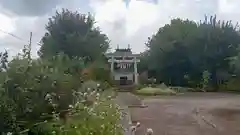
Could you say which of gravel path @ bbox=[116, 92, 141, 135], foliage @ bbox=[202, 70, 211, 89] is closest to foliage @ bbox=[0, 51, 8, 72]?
gravel path @ bbox=[116, 92, 141, 135]

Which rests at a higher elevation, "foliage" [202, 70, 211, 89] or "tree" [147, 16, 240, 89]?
"tree" [147, 16, 240, 89]

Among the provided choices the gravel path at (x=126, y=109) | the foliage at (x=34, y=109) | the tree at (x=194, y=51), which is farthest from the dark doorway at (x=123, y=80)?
the foliage at (x=34, y=109)

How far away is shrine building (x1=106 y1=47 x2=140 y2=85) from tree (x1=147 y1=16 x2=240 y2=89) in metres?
3.35

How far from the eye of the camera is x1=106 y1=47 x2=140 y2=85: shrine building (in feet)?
158

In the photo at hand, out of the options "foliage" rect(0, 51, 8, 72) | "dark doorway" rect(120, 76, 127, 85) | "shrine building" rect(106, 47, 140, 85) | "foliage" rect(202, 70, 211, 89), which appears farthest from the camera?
"shrine building" rect(106, 47, 140, 85)

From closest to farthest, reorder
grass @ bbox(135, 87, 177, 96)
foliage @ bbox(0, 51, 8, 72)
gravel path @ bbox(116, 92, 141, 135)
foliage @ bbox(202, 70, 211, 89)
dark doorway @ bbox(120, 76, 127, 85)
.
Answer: foliage @ bbox(0, 51, 8, 72) → gravel path @ bbox(116, 92, 141, 135) → grass @ bbox(135, 87, 177, 96) → foliage @ bbox(202, 70, 211, 89) → dark doorway @ bbox(120, 76, 127, 85)

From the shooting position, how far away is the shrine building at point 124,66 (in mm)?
48062

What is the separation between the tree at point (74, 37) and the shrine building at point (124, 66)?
14.2 meters

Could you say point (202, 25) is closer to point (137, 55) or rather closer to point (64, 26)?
point (137, 55)

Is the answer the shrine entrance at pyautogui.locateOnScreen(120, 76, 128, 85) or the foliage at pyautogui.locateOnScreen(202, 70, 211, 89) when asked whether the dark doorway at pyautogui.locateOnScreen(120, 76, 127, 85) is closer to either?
the shrine entrance at pyautogui.locateOnScreen(120, 76, 128, 85)

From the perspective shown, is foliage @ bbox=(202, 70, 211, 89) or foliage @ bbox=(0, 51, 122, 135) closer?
foliage @ bbox=(0, 51, 122, 135)

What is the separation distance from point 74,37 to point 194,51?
18.1 meters

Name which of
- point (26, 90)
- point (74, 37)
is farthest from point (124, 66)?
point (26, 90)

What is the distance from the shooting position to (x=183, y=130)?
11.8 meters
